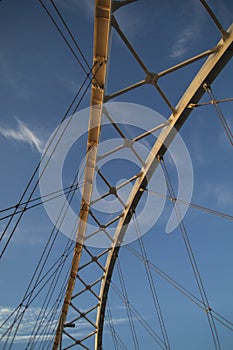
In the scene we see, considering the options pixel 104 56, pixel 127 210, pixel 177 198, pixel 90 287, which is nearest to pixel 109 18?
pixel 104 56

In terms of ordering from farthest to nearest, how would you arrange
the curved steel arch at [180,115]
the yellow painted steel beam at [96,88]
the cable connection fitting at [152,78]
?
the cable connection fitting at [152,78] < the curved steel arch at [180,115] < the yellow painted steel beam at [96,88]

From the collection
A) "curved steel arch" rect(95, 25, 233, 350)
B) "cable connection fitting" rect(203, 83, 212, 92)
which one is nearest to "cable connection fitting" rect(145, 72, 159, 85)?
"curved steel arch" rect(95, 25, 233, 350)

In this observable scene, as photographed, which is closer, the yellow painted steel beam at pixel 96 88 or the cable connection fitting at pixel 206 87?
the yellow painted steel beam at pixel 96 88

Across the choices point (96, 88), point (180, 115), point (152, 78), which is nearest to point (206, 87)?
point (180, 115)

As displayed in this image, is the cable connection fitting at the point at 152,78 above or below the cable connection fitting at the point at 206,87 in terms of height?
below

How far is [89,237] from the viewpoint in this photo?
21.3 metres

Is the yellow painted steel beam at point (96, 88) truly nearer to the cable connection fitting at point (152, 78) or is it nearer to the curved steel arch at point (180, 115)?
the cable connection fitting at point (152, 78)

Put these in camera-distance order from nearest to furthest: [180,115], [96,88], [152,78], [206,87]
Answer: [96,88] < [152,78] < [206,87] < [180,115]

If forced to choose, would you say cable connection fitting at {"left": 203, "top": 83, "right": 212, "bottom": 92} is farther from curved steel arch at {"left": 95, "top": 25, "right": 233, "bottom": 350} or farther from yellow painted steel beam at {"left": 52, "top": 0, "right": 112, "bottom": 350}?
yellow painted steel beam at {"left": 52, "top": 0, "right": 112, "bottom": 350}

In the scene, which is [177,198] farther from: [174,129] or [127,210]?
[127,210]

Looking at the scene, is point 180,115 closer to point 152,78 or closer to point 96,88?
point 152,78

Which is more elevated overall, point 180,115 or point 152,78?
point 180,115

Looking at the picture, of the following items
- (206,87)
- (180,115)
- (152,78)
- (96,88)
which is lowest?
(96,88)

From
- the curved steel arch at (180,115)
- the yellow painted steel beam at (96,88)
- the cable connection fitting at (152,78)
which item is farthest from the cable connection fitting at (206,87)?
the yellow painted steel beam at (96,88)
